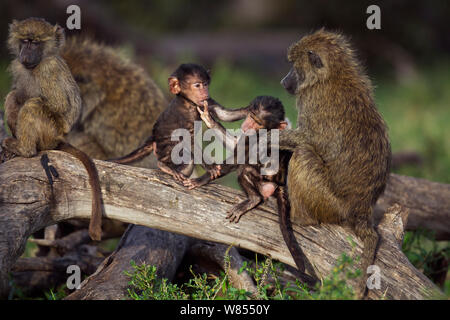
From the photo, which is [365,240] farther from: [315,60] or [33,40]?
[33,40]

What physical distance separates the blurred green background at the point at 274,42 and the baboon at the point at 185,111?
4.19 metres

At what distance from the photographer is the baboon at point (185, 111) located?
13.3ft

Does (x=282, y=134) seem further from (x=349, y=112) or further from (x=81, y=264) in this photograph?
(x=81, y=264)

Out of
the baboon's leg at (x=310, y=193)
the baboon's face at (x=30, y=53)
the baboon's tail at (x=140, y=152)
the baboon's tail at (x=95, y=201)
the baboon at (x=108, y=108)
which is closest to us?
the baboon's tail at (x=95, y=201)

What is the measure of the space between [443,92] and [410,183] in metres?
6.91

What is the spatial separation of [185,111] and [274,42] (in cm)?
998

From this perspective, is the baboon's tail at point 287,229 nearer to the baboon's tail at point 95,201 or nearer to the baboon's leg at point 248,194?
the baboon's leg at point 248,194

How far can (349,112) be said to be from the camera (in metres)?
4.00

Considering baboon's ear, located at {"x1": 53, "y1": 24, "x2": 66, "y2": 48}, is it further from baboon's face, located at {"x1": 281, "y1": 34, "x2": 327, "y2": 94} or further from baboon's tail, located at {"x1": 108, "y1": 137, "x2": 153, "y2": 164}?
baboon's face, located at {"x1": 281, "y1": 34, "x2": 327, "y2": 94}

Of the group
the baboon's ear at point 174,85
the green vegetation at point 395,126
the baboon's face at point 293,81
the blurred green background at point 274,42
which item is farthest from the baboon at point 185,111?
the blurred green background at point 274,42

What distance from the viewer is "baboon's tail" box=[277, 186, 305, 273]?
366cm

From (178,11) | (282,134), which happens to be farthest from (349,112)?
(178,11)

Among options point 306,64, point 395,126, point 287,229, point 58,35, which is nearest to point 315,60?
point 306,64

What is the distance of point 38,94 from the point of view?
413 cm
